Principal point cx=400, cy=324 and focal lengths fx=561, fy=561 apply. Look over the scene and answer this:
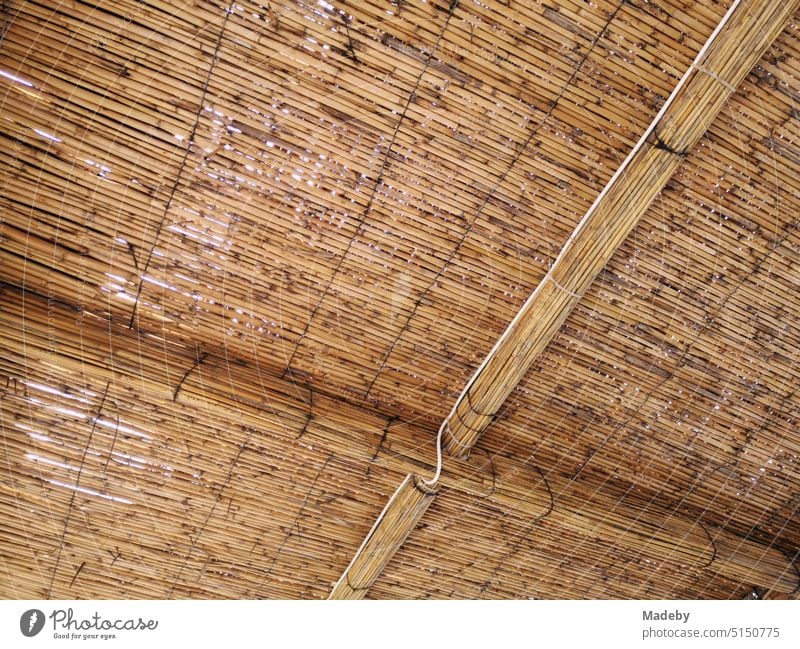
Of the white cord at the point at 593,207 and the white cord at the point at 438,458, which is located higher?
the white cord at the point at 593,207

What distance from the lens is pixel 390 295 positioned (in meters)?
2.26

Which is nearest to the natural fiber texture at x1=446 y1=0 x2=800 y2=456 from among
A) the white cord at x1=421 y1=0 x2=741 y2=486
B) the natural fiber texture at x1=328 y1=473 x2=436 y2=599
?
the white cord at x1=421 y1=0 x2=741 y2=486

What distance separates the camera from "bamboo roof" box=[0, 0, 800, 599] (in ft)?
6.43

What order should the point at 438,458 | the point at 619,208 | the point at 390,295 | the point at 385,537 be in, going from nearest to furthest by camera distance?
the point at 619,208, the point at 390,295, the point at 438,458, the point at 385,537

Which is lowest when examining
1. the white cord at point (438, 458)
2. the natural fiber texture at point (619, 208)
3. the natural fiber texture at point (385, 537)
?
the natural fiber texture at point (385, 537)

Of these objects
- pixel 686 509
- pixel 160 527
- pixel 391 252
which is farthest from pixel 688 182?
pixel 160 527

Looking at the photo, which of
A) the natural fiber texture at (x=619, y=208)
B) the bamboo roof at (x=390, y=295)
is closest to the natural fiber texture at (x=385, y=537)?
the bamboo roof at (x=390, y=295)

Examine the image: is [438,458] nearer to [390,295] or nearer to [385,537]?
[385,537]

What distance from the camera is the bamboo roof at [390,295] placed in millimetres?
1960

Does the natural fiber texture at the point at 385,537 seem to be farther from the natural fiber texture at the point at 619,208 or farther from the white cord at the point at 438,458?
the natural fiber texture at the point at 619,208

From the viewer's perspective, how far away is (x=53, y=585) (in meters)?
2.52

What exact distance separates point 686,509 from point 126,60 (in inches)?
121

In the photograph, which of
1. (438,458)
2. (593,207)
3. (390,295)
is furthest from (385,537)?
(593,207)

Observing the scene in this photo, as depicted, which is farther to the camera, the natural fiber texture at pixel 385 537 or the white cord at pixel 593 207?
the natural fiber texture at pixel 385 537
